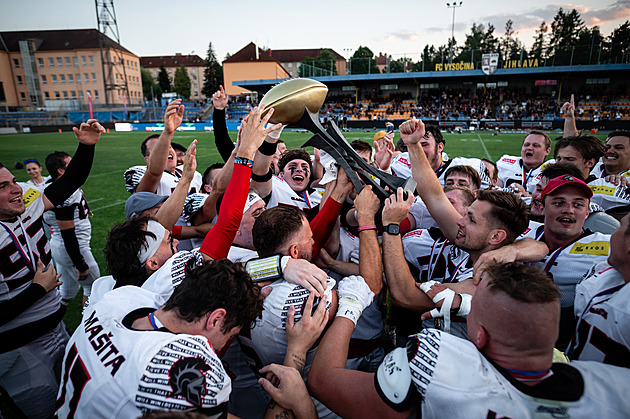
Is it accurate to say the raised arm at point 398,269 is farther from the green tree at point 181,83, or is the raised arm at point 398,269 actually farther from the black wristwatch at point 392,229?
the green tree at point 181,83

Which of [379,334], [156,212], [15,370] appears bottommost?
[15,370]

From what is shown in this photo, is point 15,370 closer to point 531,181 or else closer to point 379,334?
point 379,334

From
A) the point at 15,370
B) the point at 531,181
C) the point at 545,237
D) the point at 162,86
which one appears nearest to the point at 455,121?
the point at 531,181

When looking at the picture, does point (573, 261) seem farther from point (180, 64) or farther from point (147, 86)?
point (180, 64)

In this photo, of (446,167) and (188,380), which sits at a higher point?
(446,167)

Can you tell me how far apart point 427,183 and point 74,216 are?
494 centimetres

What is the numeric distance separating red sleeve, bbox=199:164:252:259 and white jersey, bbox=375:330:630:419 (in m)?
1.32

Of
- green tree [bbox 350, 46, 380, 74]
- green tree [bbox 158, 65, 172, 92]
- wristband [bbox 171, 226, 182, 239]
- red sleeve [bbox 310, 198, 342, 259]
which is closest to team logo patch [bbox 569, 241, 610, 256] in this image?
red sleeve [bbox 310, 198, 342, 259]

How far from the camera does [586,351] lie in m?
1.71

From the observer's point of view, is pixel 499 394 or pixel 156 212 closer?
pixel 499 394

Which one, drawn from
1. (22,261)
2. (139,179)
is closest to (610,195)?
(139,179)

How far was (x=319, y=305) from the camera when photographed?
179 centimetres

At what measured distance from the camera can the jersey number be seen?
1335 millimetres

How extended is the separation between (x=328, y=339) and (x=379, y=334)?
90 cm
